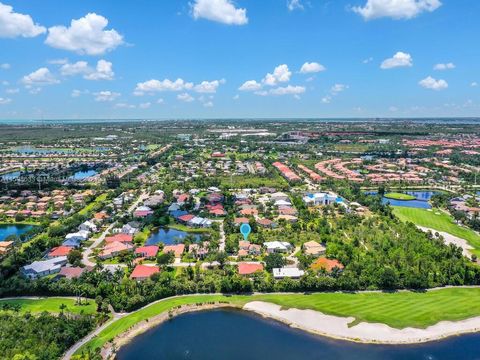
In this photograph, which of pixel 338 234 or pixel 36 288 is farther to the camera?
pixel 338 234

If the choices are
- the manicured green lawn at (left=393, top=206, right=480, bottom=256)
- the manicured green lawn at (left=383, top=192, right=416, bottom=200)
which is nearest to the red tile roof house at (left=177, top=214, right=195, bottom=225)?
the manicured green lawn at (left=393, top=206, right=480, bottom=256)

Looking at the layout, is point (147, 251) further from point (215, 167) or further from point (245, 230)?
point (215, 167)

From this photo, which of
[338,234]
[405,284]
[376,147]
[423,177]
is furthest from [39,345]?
[376,147]

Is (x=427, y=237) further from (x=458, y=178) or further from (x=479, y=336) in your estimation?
(x=458, y=178)

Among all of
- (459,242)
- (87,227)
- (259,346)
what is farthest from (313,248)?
(87,227)

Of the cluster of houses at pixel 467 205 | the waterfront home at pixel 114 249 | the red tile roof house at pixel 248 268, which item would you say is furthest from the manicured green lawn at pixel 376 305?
the cluster of houses at pixel 467 205

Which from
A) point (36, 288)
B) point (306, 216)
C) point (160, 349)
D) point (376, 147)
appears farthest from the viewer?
point (376, 147)
